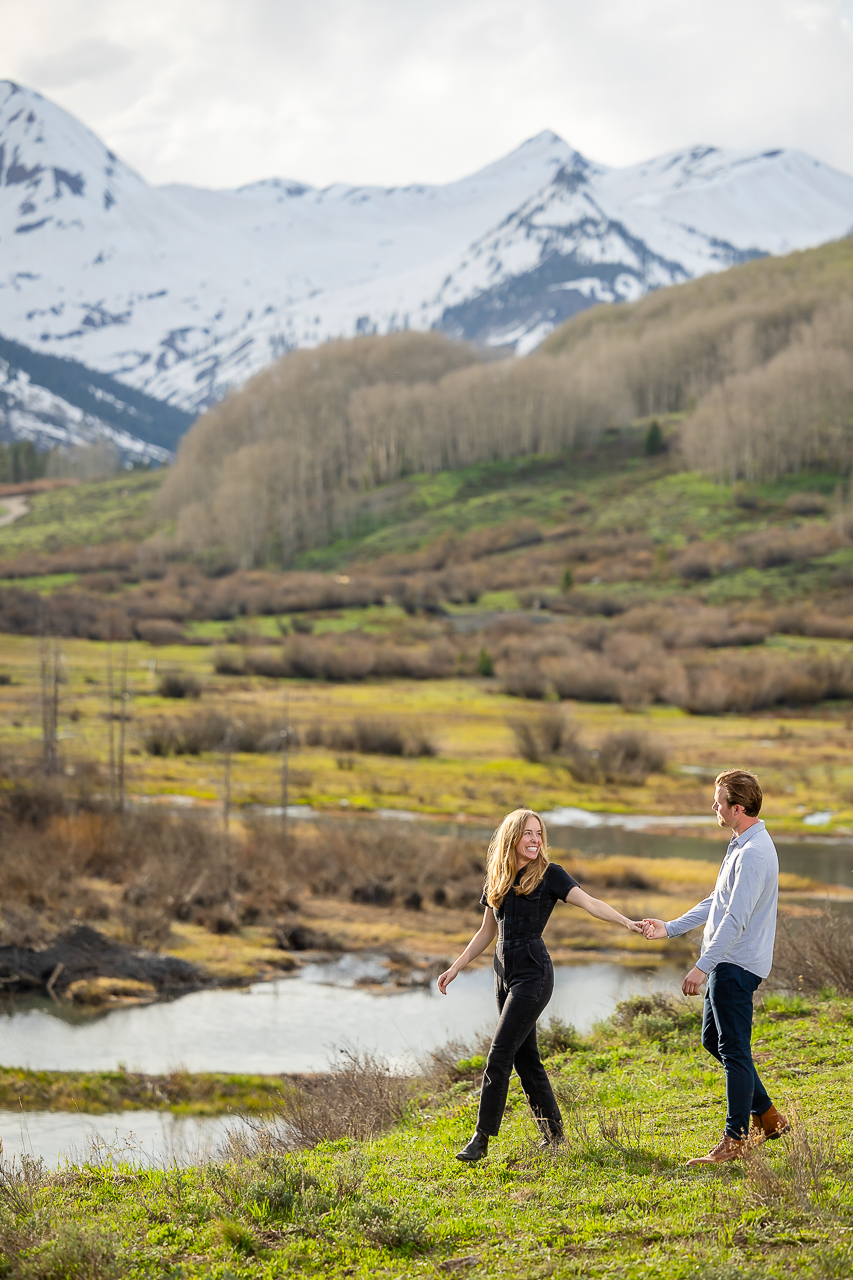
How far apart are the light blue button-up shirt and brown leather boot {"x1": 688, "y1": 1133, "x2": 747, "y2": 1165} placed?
3.50ft

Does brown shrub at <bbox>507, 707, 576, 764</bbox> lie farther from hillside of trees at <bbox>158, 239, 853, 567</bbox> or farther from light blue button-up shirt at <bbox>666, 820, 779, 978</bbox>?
hillside of trees at <bbox>158, 239, 853, 567</bbox>

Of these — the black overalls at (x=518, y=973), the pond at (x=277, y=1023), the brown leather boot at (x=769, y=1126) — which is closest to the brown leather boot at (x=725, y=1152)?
the brown leather boot at (x=769, y=1126)

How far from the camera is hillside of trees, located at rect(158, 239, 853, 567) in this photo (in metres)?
129

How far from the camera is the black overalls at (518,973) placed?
22.8ft

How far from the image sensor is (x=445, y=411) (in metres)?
156

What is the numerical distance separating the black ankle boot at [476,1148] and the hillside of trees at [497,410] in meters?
127

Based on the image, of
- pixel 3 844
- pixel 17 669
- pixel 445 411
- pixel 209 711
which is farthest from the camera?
pixel 445 411

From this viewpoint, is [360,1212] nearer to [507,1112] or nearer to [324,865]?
[507,1112]

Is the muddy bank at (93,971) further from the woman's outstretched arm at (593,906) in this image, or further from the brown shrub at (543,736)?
the brown shrub at (543,736)

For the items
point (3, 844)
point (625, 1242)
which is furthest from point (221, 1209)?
point (3, 844)

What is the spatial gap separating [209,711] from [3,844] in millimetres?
26915

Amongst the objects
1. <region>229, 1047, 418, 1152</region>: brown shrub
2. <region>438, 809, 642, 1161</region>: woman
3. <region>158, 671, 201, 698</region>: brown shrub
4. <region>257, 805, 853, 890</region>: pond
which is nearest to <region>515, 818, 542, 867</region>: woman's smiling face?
<region>438, 809, 642, 1161</region>: woman

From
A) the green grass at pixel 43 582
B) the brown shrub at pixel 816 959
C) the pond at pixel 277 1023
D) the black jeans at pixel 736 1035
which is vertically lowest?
the pond at pixel 277 1023

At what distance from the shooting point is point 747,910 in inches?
259
